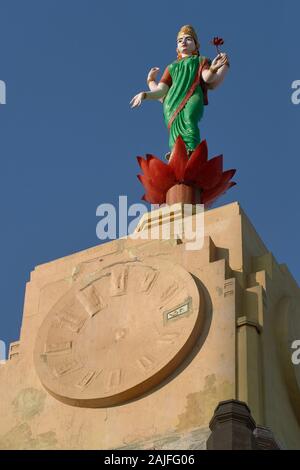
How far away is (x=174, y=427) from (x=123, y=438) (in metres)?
0.71

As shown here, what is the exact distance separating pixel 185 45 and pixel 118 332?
653 centimetres

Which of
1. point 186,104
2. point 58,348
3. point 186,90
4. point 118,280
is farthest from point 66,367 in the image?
point 186,90

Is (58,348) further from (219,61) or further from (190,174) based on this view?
(219,61)

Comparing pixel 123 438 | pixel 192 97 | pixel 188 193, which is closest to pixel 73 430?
pixel 123 438

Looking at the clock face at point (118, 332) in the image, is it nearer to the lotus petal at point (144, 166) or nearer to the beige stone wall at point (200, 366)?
the beige stone wall at point (200, 366)

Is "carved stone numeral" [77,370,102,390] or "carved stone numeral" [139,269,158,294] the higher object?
"carved stone numeral" [139,269,158,294]

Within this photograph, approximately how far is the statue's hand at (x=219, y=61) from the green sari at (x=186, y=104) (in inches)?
10.9

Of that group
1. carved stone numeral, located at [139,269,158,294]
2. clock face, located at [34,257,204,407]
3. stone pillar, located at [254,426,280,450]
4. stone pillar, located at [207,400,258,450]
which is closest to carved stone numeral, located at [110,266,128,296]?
clock face, located at [34,257,204,407]

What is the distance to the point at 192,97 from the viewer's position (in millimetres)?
23422

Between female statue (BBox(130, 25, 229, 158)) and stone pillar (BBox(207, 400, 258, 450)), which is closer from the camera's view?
stone pillar (BBox(207, 400, 258, 450))

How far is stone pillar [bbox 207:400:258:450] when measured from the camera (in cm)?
1673

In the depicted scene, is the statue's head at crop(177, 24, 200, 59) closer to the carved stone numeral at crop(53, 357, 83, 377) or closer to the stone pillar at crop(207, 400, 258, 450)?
the carved stone numeral at crop(53, 357, 83, 377)

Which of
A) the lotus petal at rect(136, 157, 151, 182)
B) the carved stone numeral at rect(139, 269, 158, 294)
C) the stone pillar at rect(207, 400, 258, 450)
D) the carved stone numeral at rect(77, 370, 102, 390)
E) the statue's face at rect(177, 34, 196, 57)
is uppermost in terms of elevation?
the statue's face at rect(177, 34, 196, 57)
